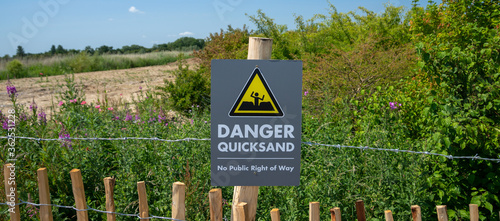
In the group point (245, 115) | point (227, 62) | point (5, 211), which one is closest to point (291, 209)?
point (245, 115)

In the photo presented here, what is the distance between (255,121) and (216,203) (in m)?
0.49

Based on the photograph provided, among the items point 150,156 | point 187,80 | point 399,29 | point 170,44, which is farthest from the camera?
point 170,44

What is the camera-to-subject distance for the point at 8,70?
57.1ft

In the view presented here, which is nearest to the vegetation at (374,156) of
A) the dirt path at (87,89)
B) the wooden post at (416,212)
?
the wooden post at (416,212)

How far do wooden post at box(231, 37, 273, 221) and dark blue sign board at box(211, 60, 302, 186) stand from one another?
0.08 meters

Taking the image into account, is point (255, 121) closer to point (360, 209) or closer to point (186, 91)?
point (360, 209)

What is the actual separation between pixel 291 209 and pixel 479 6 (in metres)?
3.20

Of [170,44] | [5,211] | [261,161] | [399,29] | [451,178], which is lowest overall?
[5,211]

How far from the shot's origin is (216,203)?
84.1 inches

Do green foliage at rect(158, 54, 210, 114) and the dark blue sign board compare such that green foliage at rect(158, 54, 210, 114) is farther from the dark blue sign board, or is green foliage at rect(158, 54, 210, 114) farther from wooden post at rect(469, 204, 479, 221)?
wooden post at rect(469, 204, 479, 221)

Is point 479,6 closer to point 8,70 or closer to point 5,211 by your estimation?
point 5,211

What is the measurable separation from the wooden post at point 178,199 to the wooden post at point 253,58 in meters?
0.30

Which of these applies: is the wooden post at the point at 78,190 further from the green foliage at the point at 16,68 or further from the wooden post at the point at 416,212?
the green foliage at the point at 16,68

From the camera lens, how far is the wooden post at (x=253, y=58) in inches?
80.7
